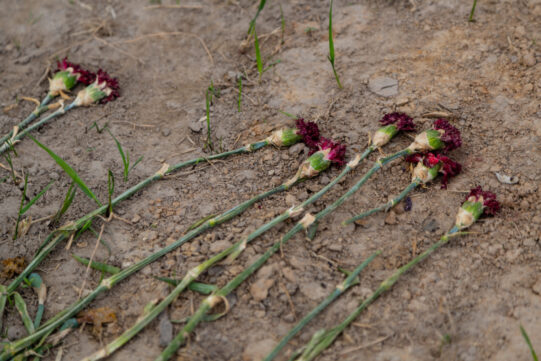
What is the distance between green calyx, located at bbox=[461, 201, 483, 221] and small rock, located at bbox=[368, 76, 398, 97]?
2.76ft

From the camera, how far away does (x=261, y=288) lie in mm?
2020

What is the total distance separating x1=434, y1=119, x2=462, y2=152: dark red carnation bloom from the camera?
2.31 m

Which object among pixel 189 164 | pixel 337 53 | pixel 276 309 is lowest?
pixel 276 309

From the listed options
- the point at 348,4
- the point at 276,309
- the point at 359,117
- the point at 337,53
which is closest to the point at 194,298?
the point at 276,309

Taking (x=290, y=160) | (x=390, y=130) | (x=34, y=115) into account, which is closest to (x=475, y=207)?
(x=390, y=130)

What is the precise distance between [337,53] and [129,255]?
1706 millimetres

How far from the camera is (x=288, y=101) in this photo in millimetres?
2850

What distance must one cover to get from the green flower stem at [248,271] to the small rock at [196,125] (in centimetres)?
93

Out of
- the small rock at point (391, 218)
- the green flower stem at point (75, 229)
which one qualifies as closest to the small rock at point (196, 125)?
the green flower stem at point (75, 229)

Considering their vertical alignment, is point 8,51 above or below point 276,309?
above

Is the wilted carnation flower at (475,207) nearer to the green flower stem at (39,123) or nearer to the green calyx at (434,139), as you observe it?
the green calyx at (434,139)

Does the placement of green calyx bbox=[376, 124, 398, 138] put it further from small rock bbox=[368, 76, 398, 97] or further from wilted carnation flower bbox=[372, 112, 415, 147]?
small rock bbox=[368, 76, 398, 97]

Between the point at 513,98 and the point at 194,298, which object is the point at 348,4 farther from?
the point at 194,298

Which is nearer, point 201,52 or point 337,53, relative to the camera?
point 337,53
